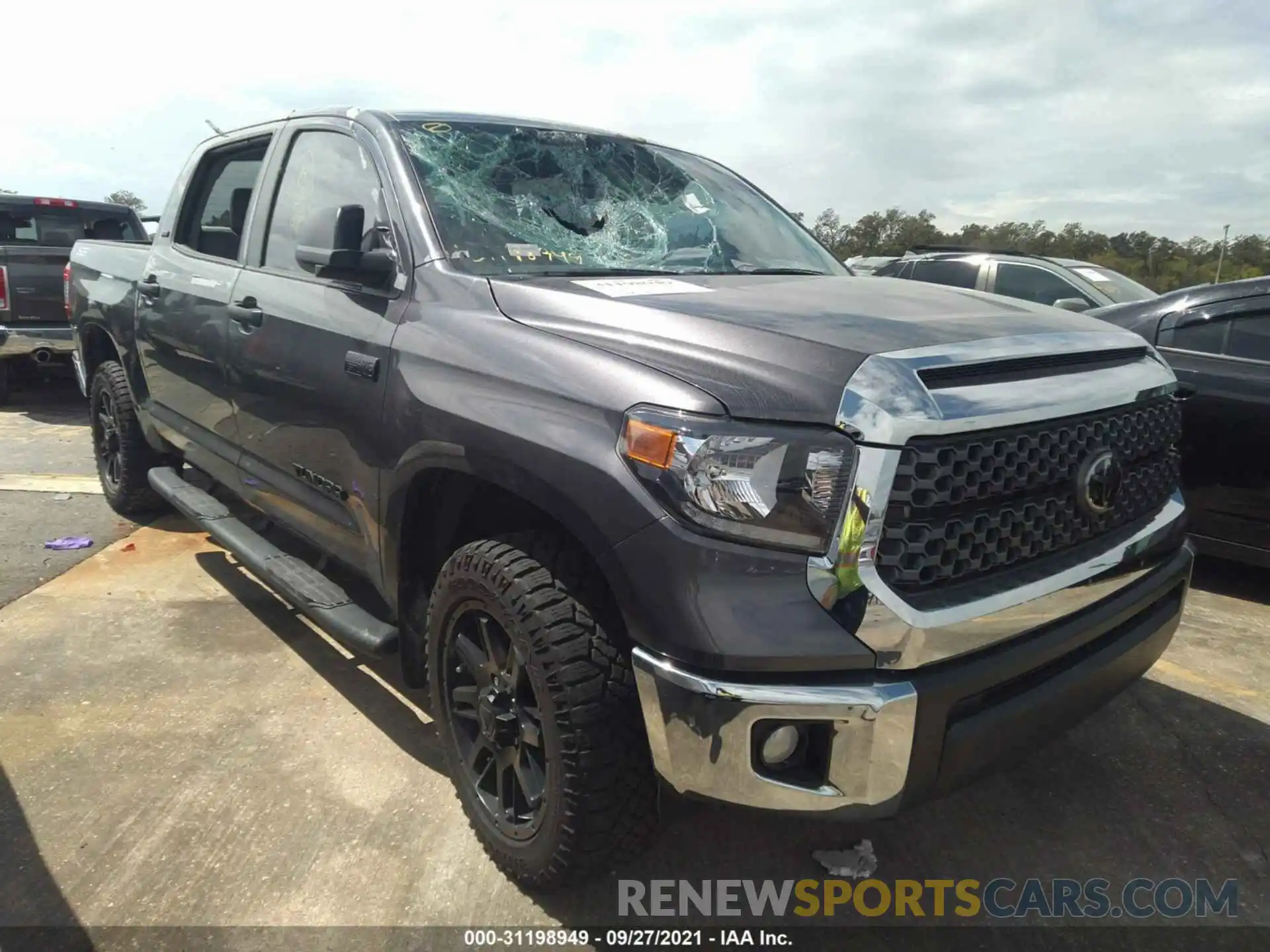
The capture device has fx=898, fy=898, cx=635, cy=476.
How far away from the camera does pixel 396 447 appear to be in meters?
2.46

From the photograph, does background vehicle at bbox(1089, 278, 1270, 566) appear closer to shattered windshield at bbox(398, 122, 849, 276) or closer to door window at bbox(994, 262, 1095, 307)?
shattered windshield at bbox(398, 122, 849, 276)

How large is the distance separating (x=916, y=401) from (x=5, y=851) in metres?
2.62

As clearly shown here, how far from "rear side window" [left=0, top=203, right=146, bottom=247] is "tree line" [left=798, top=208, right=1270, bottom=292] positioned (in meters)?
23.9

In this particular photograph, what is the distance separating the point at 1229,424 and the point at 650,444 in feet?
12.2

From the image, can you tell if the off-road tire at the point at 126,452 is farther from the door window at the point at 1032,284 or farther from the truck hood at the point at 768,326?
the door window at the point at 1032,284

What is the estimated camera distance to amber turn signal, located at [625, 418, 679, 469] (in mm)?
1782

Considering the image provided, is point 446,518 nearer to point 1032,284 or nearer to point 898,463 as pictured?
point 898,463

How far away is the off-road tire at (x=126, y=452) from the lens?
484 cm

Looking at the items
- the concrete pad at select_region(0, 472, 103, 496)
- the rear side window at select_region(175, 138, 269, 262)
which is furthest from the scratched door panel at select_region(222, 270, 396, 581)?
the concrete pad at select_region(0, 472, 103, 496)

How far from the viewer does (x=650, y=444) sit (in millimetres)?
1811

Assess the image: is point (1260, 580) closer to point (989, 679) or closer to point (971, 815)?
point (971, 815)

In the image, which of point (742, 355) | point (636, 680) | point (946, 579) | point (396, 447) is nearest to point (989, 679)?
point (946, 579)

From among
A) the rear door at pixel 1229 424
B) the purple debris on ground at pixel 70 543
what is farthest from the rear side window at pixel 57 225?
the rear door at pixel 1229 424

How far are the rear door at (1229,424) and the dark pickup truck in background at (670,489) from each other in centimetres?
203
